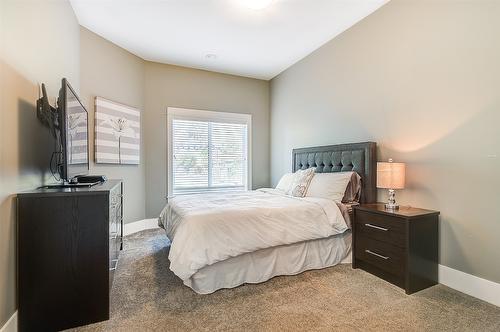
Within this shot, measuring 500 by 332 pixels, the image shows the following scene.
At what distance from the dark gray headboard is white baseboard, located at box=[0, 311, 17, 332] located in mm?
3180

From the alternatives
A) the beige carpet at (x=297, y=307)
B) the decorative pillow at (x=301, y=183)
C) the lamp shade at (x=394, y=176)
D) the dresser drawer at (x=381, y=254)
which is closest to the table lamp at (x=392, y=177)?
the lamp shade at (x=394, y=176)

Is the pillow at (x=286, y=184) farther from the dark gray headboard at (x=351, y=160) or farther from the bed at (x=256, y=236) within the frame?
the bed at (x=256, y=236)

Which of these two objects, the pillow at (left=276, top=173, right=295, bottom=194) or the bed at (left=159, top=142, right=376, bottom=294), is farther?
the pillow at (left=276, top=173, right=295, bottom=194)

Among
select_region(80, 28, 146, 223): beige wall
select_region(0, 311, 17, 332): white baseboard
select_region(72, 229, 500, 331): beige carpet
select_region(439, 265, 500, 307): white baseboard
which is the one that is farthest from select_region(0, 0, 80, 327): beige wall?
select_region(439, 265, 500, 307): white baseboard

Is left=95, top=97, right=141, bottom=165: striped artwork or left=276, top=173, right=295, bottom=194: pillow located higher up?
left=95, top=97, right=141, bottom=165: striped artwork

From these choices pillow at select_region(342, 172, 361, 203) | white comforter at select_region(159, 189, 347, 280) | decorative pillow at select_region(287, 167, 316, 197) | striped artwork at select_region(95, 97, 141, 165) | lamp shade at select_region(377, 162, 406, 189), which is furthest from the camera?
striped artwork at select_region(95, 97, 141, 165)

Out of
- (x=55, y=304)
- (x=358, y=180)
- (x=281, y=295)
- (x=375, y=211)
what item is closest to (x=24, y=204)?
(x=55, y=304)

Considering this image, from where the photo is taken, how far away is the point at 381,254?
7.63ft

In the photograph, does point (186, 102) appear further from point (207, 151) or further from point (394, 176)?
point (394, 176)

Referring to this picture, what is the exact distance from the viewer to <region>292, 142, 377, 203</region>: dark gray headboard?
2.89 metres

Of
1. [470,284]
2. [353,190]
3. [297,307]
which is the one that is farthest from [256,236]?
[470,284]

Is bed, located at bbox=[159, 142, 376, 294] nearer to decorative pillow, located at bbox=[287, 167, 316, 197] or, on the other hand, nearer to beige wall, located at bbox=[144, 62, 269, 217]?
decorative pillow, located at bbox=[287, 167, 316, 197]

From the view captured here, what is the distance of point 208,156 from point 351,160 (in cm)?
264

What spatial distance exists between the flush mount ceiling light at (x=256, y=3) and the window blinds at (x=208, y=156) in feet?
7.66
